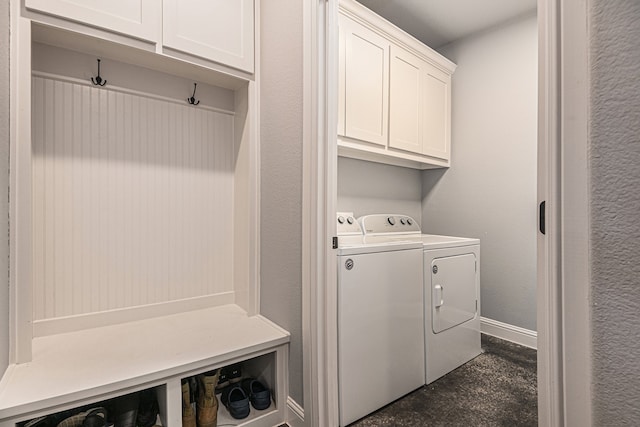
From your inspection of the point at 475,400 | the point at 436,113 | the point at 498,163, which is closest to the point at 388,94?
the point at 436,113

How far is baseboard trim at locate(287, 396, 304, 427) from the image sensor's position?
1434 millimetres

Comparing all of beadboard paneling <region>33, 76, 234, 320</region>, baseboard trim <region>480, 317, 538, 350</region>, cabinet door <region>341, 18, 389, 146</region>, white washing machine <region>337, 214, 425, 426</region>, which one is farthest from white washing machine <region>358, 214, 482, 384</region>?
beadboard paneling <region>33, 76, 234, 320</region>

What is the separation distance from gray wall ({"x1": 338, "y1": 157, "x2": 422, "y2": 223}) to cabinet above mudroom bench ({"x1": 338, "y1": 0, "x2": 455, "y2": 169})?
0.34 ft

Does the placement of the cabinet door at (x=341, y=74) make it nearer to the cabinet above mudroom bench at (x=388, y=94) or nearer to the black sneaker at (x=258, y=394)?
the cabinet above mudroom bench at (x=388, y=94)

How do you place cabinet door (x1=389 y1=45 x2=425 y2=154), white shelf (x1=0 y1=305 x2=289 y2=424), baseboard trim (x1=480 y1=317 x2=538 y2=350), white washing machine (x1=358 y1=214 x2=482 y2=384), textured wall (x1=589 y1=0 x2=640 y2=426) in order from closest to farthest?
textured wall (x1=589 y1=0 x2=640 y2=426), white shelf (x1=0 y1=305 x2=289 y2=424), white washing machine (x1=358 y1=214 x2=482 y2=384), cabinet door (x1=389 y1=45 x2=425 y2=154), baseboard trim (x1=480 y1=317 x2=538 y2=350)

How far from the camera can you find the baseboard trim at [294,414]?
1434 millimetres

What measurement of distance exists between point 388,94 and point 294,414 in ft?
6.94

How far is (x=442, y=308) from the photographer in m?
1.93

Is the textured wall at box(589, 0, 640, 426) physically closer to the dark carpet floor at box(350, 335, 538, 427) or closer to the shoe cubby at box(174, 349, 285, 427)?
the dark carpet floor at box(350, 335, 538, 427)

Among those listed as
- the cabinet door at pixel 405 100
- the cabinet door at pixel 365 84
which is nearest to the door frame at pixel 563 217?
the cabinet door at pixel 365 84

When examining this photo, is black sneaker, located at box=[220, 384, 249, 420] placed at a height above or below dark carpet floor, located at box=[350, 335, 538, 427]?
above

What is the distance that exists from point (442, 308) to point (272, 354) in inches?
43.4

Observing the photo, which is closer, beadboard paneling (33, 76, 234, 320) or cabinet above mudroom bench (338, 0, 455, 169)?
beadboard paneling (33, 76, 234, 320)

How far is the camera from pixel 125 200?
1686 millimetres
